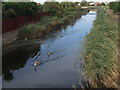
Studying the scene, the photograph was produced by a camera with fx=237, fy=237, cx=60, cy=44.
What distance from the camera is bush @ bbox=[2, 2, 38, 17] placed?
23.1 m

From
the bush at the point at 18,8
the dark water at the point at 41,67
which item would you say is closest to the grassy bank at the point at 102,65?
the dark water at the point at 41,67

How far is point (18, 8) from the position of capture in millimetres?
26078

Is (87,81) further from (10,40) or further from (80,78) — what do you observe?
(10,40)

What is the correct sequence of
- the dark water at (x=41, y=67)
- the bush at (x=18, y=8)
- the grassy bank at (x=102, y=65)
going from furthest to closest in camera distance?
the bush at (x=18, y=8) → the dark water at (x=41, y=67) → the grassy bank at (x=102, y=65)

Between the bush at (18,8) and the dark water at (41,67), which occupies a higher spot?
the bush at (18,8)

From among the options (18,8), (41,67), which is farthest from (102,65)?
(18,8)

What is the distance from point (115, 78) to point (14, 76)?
17.7ft

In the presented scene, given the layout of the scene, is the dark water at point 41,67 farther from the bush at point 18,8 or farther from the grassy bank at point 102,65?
→ the bush at point 18,8

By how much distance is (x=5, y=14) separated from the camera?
22438 millimetres

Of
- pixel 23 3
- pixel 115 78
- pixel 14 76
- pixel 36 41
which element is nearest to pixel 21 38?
pixel 36 41

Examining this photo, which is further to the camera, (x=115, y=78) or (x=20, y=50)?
(x=20, y=50)

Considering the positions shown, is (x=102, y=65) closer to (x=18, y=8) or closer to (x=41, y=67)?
(x=41, y=67)

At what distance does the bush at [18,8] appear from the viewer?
23.1 m

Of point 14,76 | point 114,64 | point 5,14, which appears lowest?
point 14,76
